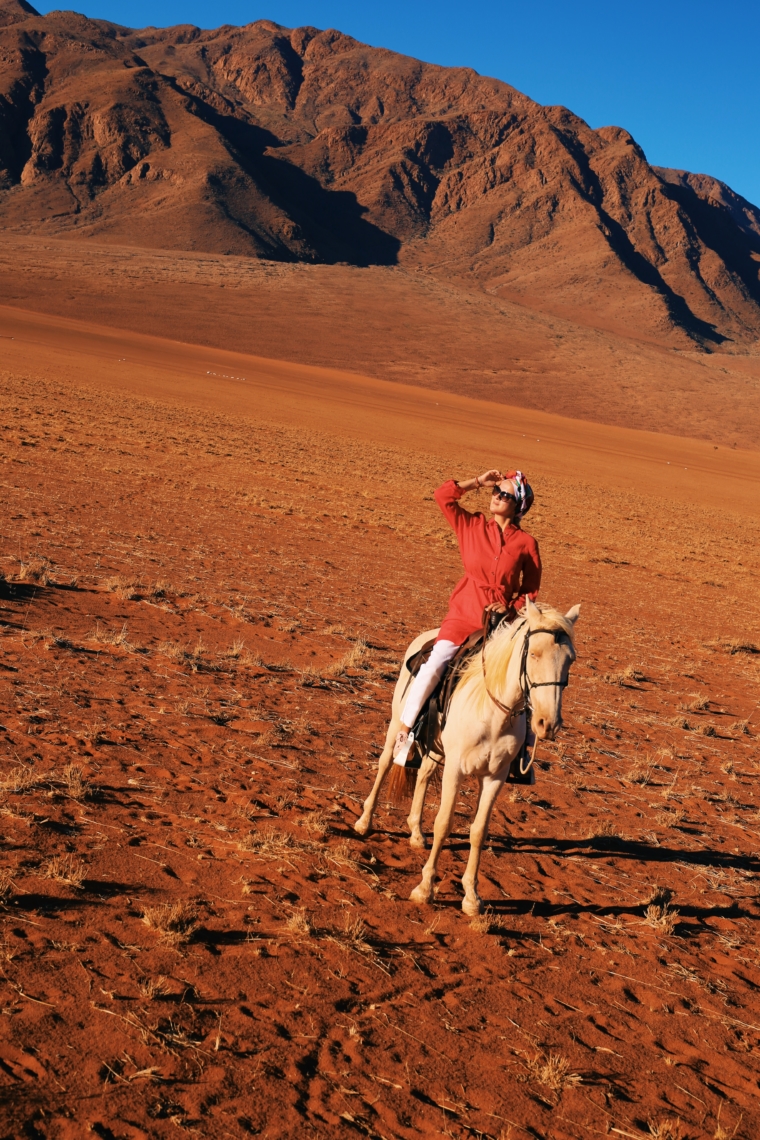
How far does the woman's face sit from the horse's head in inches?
33.1

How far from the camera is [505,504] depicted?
555 cm

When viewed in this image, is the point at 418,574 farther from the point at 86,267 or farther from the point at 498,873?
the point at 86,267

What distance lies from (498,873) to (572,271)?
7223 inches

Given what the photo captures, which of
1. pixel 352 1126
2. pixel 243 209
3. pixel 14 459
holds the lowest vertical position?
pixel 352 1126

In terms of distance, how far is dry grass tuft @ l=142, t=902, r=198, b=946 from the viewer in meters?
4.60

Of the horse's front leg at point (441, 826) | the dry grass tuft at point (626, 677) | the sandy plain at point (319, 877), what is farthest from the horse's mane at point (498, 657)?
the dry grass tuft at point (626, 677)

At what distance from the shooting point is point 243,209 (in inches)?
6280

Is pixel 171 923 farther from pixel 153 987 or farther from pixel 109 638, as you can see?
pixel 109 638

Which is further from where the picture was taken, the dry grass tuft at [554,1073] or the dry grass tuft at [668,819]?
the dry grass tuft at [668,819]

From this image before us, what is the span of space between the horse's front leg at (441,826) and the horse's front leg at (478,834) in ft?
0.59

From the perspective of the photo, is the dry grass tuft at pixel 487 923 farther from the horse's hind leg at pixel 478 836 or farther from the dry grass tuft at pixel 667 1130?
the dry grass tuft at pixel 667 1130

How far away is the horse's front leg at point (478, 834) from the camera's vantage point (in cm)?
545

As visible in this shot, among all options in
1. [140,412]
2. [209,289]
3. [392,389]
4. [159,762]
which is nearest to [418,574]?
[159,762]

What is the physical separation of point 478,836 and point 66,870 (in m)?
2.61
